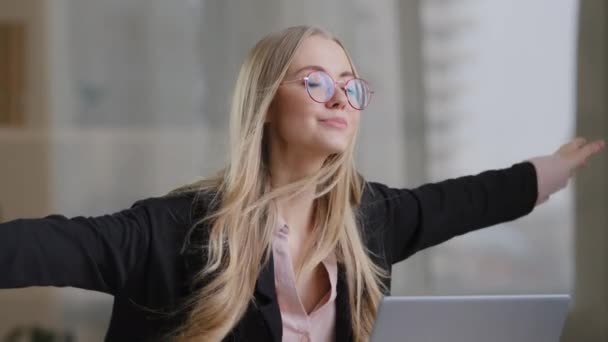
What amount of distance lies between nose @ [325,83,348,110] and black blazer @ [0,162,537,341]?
215mm

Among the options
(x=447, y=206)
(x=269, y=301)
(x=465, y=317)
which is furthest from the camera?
(x=447, y=206)

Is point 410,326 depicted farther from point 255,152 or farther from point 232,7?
point 232,7

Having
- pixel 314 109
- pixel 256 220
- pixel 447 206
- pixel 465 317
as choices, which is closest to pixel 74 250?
pixel 256 220

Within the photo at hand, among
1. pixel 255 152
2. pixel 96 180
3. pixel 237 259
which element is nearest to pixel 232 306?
pixel 237 259

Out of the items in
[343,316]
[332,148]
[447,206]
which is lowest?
[343,316]

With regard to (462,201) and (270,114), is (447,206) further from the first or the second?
(270,114)

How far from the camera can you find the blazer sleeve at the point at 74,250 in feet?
3.96

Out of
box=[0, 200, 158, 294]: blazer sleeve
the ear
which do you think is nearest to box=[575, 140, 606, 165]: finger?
the ear

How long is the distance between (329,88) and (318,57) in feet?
0.18

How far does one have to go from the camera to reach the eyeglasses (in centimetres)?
144

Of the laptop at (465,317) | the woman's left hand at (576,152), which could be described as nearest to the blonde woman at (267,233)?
the laptop at (465,317)

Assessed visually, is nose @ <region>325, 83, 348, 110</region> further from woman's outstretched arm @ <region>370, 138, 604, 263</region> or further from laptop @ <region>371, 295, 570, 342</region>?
laptop @ <region>371, 295, 570, 342</region>

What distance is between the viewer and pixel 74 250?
1281mm

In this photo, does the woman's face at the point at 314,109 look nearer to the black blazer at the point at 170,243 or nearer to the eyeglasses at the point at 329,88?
the eyeglasses at the point at 329,88
